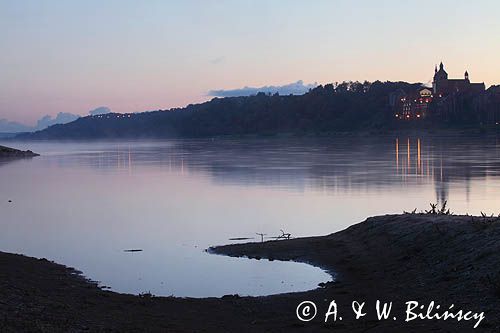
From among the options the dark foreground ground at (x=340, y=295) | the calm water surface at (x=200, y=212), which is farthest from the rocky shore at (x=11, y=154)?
the dark foreground ground at (x=340, y=295)

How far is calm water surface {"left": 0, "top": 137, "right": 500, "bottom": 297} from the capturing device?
1930 cm

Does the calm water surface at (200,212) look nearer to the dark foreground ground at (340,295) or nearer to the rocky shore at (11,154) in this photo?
the dark foreground ground at (340,295)

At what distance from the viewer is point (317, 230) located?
28.9 meters

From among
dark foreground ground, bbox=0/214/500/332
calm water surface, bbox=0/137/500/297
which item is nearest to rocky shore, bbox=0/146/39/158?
calm water surface, bbox=0/137/500/297

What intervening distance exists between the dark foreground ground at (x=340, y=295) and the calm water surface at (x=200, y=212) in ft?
5.26

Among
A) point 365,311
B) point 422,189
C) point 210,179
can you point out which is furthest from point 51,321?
point 210,179

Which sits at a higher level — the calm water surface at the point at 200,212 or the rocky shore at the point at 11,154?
the rocky shore at the point at 11,154

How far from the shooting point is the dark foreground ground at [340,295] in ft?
38.3

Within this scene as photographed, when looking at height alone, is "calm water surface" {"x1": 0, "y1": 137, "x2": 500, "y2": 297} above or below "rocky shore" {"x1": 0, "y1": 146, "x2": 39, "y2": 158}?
below

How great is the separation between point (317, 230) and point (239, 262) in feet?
29.0

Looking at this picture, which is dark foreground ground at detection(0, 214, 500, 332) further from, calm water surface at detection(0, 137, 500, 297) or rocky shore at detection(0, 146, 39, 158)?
rocky shore at detection(0, 146, 39, 158)

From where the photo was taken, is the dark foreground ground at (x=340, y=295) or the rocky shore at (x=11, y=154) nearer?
the dark foreground ground at (x=340, y=295)

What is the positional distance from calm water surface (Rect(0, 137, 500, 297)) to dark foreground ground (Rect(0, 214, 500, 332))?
1.60m

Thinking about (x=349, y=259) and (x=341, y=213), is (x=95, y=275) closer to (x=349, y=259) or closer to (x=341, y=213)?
(x=349, y=259)
